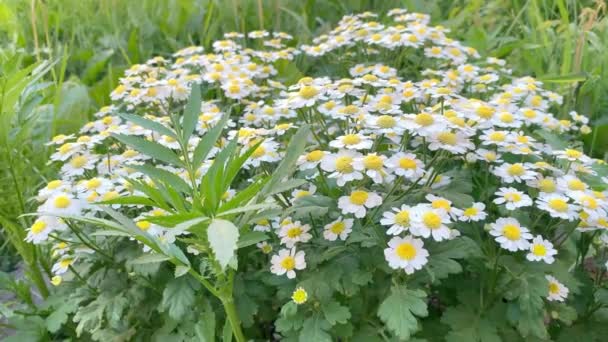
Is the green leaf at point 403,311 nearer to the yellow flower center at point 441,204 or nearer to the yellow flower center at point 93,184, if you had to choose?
the yellow flower center at point 441,204

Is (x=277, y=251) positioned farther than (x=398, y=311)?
Yes

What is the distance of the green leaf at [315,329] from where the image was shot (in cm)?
121

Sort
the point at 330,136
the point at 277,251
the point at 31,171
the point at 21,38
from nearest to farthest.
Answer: the point at 277,251 → the point at 330,136 → the point at 31,171 → the point at 21,38

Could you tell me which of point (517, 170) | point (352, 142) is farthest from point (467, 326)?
point (352, 142)

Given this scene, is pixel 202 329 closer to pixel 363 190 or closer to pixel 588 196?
pixel 363 190

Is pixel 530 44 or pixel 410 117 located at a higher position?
pixel 410 117

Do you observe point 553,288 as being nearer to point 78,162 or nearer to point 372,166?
point 372,166

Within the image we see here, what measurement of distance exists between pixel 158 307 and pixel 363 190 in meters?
0.55

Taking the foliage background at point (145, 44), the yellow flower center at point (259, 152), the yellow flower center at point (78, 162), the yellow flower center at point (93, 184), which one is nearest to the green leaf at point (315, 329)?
the yellow flower center at point (259, 152)

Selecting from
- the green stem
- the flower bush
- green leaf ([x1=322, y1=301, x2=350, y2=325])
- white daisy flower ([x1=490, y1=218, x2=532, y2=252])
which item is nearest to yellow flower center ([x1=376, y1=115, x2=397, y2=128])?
the flower bush

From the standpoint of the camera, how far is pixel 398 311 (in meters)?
1.16

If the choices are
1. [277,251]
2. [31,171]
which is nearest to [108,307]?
[277,251]

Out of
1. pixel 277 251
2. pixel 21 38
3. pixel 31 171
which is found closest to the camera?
pixel 277 251

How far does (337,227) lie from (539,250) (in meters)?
0.43
